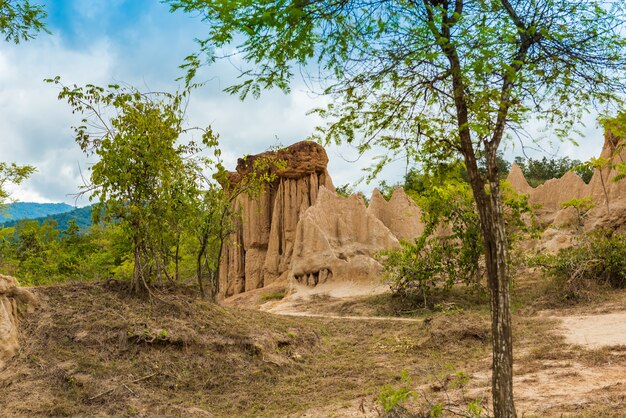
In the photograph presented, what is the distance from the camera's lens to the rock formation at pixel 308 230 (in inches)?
772

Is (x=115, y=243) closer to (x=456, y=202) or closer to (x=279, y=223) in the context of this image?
(x=279, y=223)

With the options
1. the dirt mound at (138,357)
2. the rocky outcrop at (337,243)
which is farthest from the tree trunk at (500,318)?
the rocky outcrop at (337,243)

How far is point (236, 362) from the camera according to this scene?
880 centimetres

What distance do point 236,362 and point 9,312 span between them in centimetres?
341

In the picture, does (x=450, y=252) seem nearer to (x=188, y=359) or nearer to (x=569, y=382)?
(x=188, y=359)

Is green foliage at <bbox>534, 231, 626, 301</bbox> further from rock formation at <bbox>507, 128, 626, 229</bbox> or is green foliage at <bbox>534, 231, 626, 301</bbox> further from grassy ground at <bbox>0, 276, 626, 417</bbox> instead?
grassy ground at <bbox>0, 276, 626, 417</bbox>

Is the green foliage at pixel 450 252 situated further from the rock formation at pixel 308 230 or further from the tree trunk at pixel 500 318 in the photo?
the tree trunk at pixel 500 318

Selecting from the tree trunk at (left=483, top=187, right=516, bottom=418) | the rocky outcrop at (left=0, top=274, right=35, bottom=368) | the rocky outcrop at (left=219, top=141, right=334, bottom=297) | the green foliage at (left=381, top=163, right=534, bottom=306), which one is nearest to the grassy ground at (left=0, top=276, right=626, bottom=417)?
the rocky outcrop at (left=0, top=274, right=35, bottom=368)

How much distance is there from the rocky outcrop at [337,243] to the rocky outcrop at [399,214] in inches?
87.2

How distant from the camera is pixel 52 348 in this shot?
8062 mm

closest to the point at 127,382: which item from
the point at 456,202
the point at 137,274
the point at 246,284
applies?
the point at 137,274

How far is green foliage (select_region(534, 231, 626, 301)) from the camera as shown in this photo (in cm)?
1359

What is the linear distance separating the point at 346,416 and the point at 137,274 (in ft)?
17.7

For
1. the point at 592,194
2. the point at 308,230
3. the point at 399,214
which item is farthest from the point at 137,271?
the point at 592,194
